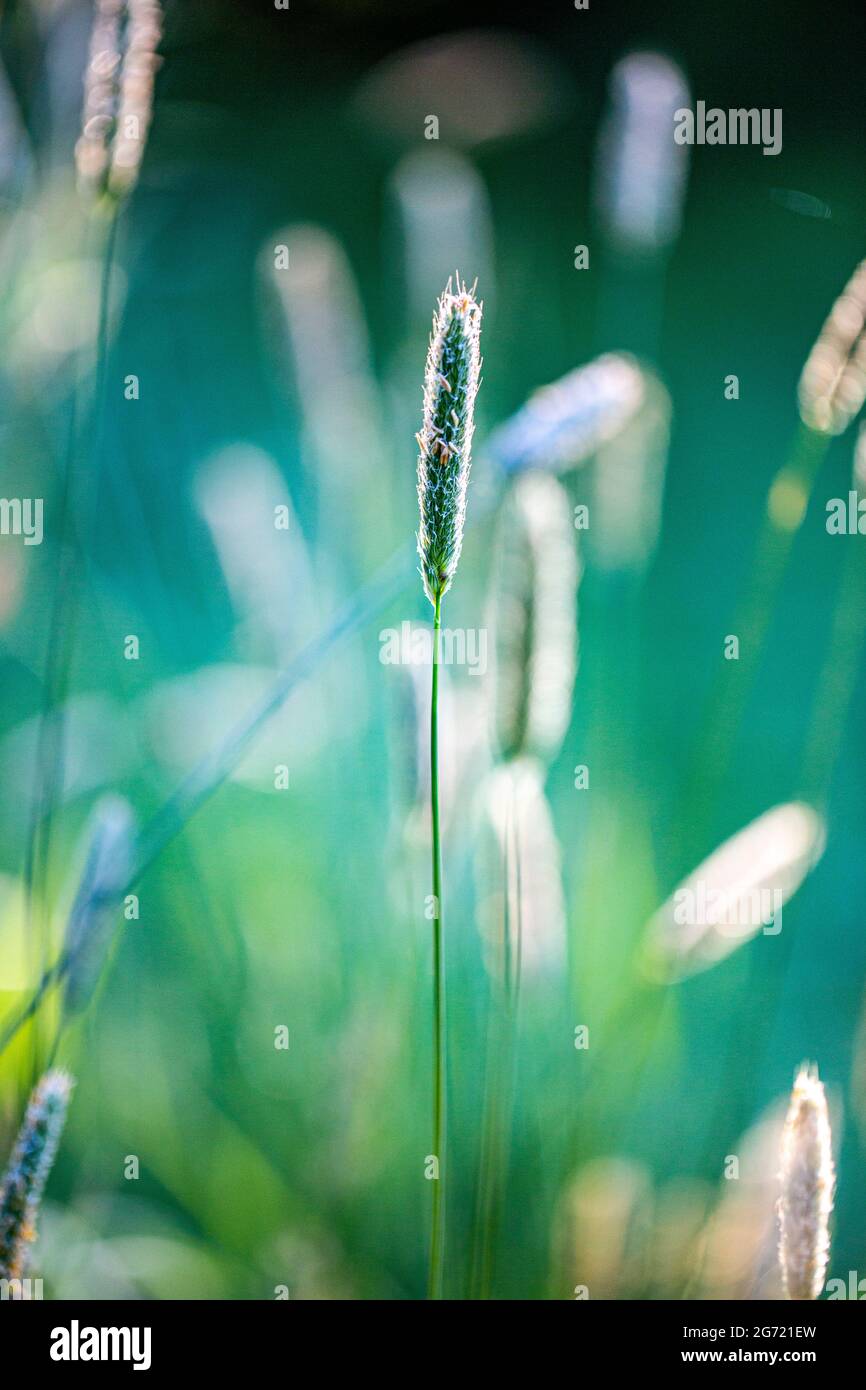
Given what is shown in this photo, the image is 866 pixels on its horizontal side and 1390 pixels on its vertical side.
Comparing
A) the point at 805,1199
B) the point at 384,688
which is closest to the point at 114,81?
the point at 384,688

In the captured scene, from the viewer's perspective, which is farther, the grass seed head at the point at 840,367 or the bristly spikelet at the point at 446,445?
the grass seed head at the point at 840,367

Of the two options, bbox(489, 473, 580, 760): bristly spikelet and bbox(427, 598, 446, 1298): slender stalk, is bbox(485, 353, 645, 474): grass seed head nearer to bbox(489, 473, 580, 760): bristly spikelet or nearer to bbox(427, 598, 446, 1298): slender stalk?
bbox(489, 473, 580, 760): bristly spikelet

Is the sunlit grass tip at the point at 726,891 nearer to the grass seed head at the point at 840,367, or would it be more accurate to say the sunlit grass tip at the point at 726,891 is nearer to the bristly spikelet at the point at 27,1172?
the grass seed head at the point at 840,367

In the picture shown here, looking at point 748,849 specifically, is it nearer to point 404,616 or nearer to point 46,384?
point 404,616

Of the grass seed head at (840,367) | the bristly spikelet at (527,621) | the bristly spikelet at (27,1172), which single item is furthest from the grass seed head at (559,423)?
the bristly spikelet at (27,1172)

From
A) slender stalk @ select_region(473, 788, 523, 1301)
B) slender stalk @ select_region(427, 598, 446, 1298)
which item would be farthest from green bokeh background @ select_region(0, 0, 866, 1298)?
slender stalk @ select_region(427, 598, 446, 1298)
